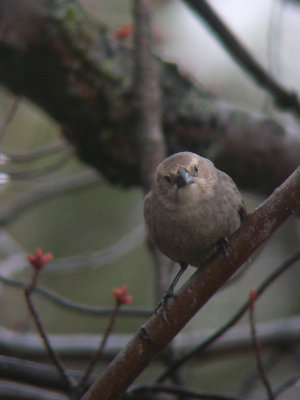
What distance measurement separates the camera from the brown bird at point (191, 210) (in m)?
2.53

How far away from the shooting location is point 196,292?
78.4 inches

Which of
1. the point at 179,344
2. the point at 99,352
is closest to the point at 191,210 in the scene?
the point at 99,352

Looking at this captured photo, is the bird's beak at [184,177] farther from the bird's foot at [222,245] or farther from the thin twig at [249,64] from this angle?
the thin twig at [249,64]

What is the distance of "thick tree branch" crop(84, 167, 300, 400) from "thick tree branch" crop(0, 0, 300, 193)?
5.34ft

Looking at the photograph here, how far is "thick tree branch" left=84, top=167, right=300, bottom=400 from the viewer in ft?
6.32

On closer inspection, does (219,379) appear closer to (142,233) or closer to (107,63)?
(142,233)

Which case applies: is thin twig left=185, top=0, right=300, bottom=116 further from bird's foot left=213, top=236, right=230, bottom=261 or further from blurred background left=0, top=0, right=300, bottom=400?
blurred background left=0, top=0, right=300, bottom=400

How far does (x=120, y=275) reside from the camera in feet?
22.7

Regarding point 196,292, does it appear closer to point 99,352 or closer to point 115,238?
point 99,352

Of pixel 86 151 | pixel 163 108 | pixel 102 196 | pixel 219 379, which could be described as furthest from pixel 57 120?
pixel 219 379

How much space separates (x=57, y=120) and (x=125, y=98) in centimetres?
42

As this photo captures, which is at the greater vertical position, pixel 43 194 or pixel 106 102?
pixel 106 102

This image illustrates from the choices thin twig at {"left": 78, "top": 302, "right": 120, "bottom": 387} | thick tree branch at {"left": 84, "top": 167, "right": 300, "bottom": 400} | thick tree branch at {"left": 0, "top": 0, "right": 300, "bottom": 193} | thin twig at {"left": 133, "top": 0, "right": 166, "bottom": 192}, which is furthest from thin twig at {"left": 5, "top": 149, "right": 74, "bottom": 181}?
thick tree branch at {"left": 84, "top": 167, "right": 300, "bottom": 400}

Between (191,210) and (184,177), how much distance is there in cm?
14
